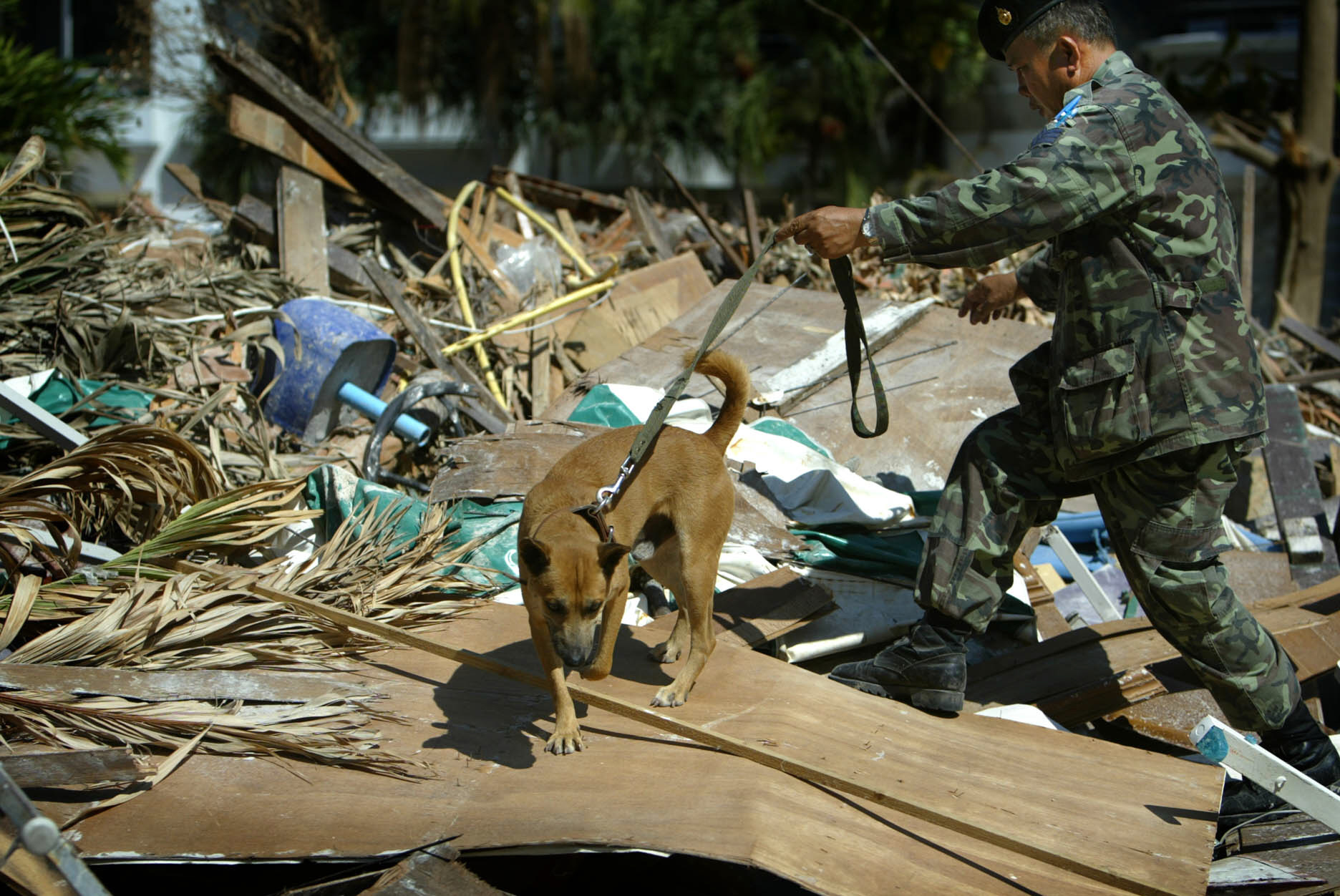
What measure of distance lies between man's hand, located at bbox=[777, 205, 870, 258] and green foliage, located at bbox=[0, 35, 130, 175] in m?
9.43

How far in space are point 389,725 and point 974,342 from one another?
435cm

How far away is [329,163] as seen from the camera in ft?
26.3

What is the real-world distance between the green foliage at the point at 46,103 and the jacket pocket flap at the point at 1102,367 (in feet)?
33.2

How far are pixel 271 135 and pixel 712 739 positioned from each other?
6146mm

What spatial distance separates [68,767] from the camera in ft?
8.86

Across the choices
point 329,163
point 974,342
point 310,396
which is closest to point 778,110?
point 329,163

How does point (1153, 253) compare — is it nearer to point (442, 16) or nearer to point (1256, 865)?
point (1256, 865)

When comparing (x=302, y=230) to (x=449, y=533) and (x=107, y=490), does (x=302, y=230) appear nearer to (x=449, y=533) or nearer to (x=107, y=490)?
(x=107, y=490)

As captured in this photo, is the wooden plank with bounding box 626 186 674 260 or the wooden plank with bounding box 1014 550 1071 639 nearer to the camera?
the wooden plank with bounding box 1014 550 1071 639

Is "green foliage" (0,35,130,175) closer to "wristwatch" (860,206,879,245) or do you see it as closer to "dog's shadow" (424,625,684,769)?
"dog's shadow" (424,625,684,769)

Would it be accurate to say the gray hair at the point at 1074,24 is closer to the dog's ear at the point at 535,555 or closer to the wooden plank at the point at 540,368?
the dog's ear at the point at 535,555

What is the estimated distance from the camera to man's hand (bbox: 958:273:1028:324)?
389 centimetres

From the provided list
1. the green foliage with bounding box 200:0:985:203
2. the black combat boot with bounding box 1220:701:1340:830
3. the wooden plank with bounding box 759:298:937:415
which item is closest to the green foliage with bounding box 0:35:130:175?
the green foliage with bounding box 200:0:985:203

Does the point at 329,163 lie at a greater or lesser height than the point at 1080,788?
greater
